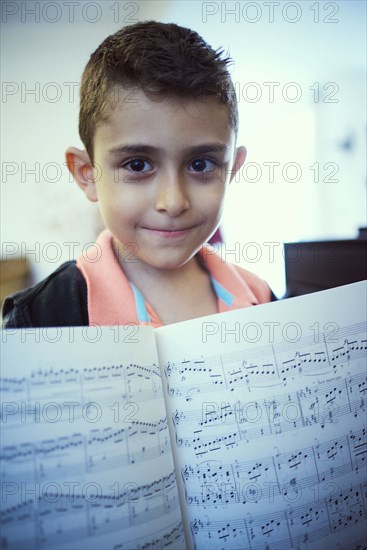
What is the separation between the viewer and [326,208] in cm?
81

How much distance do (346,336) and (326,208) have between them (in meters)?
0.29

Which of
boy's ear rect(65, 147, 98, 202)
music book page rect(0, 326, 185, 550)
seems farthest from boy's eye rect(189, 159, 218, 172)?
music book page rect(0, 326, 185, 550)

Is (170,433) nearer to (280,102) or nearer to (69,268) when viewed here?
(69,268)

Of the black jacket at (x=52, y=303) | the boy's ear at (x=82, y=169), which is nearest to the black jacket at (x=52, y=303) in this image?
the black jacket at (x=52, y=303)

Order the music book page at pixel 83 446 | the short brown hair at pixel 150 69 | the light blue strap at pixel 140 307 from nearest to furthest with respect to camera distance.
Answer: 1. the music book page at pixel 83 446
2. the short brown hair at pixel 150 69
3. the light blue strap at pixel 140 307

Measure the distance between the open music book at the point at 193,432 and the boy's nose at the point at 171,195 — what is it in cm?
17

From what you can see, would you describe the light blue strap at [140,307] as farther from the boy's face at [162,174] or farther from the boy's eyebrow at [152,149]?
the boy's eyebrow at [152,149]

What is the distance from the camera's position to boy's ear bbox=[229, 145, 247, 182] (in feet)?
2.38

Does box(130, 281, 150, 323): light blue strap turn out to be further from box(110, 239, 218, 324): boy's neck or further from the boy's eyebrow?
the boy's eyebrow

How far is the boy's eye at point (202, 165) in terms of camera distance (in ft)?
2.13

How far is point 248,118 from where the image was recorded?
725 millimetres

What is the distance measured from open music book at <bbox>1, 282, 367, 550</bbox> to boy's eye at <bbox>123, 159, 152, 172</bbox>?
0.74 feet

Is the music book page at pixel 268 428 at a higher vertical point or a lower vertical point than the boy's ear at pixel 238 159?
lower

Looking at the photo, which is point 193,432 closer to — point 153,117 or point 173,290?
point 173,290
